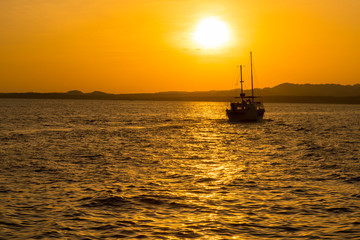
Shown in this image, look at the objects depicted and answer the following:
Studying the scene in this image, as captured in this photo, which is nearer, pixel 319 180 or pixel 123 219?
pixel 123 219

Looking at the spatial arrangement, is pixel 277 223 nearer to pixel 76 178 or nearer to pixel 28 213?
pixel 28 213

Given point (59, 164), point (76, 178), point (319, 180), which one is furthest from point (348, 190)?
point (59, 164)

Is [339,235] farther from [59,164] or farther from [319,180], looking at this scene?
[59,164]

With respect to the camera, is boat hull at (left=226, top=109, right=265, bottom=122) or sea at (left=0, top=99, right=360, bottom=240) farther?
boat hull at (left=226, top=109, right=265, bottom=122)

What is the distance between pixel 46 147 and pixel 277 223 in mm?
30113

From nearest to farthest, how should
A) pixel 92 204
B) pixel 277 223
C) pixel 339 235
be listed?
pixel 339 235 < pixel 277 223 < pixel 92 204

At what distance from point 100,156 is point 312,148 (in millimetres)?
19657

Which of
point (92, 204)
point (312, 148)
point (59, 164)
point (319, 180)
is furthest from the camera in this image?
point (312, 148)

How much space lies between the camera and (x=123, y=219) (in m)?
15.1

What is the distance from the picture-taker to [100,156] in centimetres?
3325

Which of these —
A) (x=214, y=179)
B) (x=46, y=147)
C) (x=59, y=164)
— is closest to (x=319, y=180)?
(x=214, y=179)

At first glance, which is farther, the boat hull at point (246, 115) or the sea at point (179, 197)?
the boat hull at point (246, 115)

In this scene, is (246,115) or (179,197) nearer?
(179,197)

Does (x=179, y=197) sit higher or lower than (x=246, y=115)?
lower
